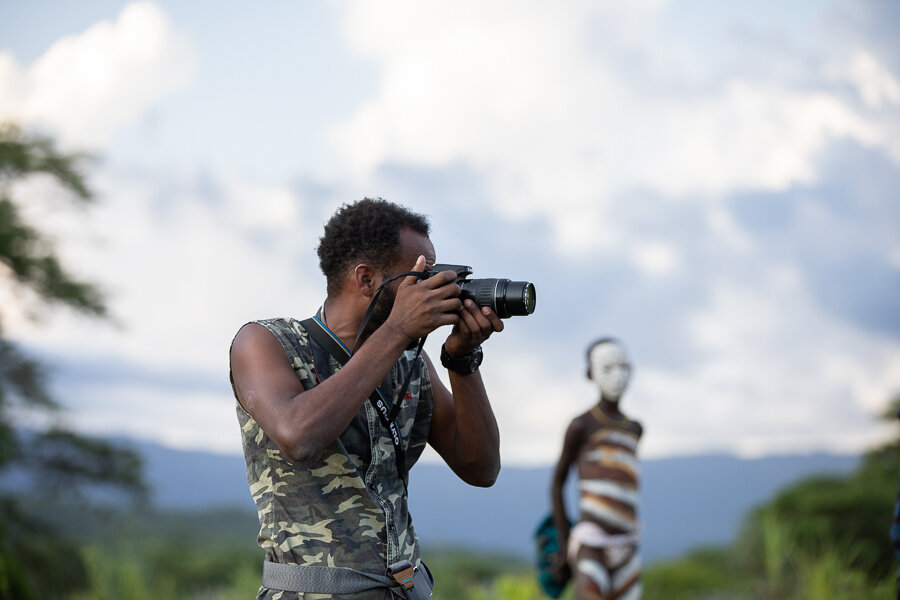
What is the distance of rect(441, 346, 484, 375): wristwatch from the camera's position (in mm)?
2840

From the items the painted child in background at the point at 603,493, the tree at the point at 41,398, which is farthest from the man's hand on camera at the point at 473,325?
the tree at the point at 41,398

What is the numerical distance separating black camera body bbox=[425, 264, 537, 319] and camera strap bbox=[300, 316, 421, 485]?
0.33 meters

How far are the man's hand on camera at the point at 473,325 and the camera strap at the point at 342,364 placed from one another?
0.73 feet

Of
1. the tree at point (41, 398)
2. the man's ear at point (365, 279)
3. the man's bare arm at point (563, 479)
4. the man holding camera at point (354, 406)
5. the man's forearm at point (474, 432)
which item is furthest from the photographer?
the tree at point (41, 398)

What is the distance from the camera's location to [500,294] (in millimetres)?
2699

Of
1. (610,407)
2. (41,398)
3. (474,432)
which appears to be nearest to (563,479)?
(610,407)

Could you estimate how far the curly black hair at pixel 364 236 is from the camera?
9.25 ft

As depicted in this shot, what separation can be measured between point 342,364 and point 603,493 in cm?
448

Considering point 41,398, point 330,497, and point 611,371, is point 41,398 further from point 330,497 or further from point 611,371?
point 330,497

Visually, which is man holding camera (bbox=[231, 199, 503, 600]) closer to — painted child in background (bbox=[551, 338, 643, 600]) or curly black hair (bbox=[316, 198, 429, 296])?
curly black hair (bbox=[316, 198, 429, 296])

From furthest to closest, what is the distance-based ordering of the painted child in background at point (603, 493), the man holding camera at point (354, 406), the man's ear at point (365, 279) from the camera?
the painted child in background at point (603, 493) < the man's ear at point (365, 279) < the man holding camera at point (354, 406)

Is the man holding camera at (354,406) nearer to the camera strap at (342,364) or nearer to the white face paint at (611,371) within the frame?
the camera strap at (342,364)

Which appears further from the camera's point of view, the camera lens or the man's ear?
the man's ear

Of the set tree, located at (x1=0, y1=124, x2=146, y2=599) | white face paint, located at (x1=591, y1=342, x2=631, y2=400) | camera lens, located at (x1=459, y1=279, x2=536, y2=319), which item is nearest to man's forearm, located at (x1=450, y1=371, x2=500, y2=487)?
camera lens, located at (x1=459, y1=279, x2=536, y2=319)
